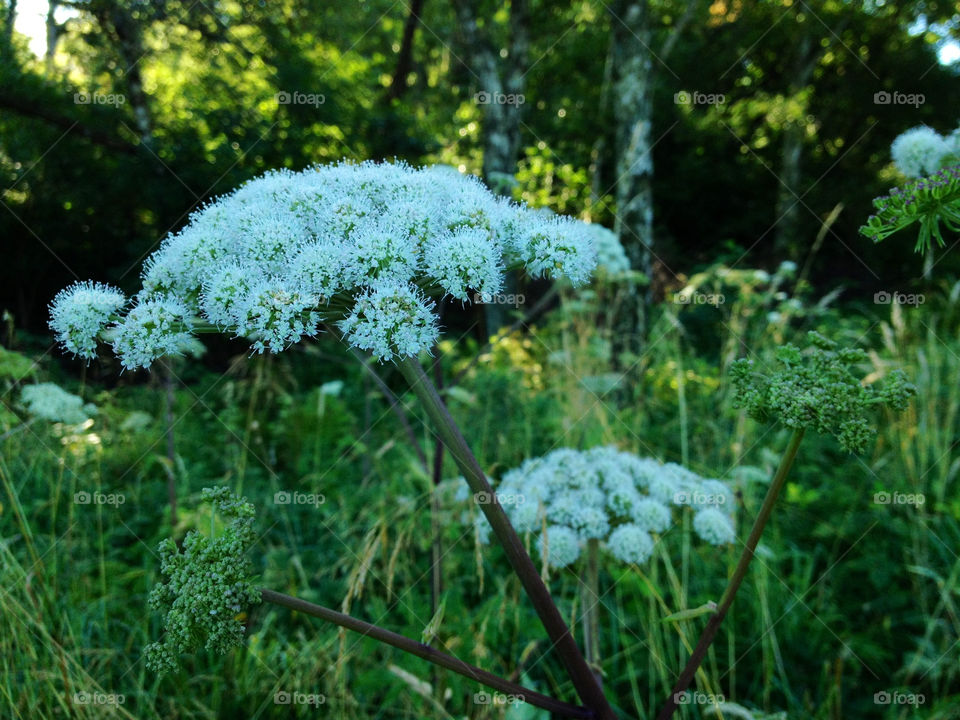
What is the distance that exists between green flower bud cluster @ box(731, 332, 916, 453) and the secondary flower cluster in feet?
2.47

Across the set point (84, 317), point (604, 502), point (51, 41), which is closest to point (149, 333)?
point (84, 317)

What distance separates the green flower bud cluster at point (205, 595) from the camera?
4.73ft

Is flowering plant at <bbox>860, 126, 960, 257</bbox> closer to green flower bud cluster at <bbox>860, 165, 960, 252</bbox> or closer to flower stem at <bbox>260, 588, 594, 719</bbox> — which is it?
green flower bud cluster at <bbox>860, 165, 960, 252</bbox>

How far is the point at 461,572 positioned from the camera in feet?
12.7

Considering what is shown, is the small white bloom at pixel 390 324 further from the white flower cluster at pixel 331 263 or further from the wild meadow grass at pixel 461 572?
the wild meadow grass at pixel 461 572

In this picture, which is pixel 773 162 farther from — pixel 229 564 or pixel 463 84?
pixel 229 564

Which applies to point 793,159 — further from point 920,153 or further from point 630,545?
point 630,545

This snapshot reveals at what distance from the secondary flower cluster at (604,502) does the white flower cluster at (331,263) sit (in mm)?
933

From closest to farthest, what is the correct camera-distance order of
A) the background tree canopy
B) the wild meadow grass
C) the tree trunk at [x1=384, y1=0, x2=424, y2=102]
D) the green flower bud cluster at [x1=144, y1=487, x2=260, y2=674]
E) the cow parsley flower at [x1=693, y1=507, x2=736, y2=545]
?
1. the green flower bud cluster at [x1=144, y1=487, x2=260, y2=674]
2. the cow parsley flower at [x1=693, y1=507, x2=736, y2=545]
3. the wild meadow grass
4. the background tree canopy
5. the tree trunk at [x1=384, y1=0, x2=424, y2=102]

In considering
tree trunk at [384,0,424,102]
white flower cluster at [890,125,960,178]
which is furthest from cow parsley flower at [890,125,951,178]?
tree trunk at [384,0,424,102]

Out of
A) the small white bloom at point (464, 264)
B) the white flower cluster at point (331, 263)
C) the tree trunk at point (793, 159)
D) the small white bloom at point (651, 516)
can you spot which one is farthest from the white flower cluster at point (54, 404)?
the tree trunk at point (793, 159)

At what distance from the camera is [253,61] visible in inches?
403

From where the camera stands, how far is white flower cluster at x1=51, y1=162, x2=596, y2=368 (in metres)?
1.56

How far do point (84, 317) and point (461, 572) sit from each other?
267cm
